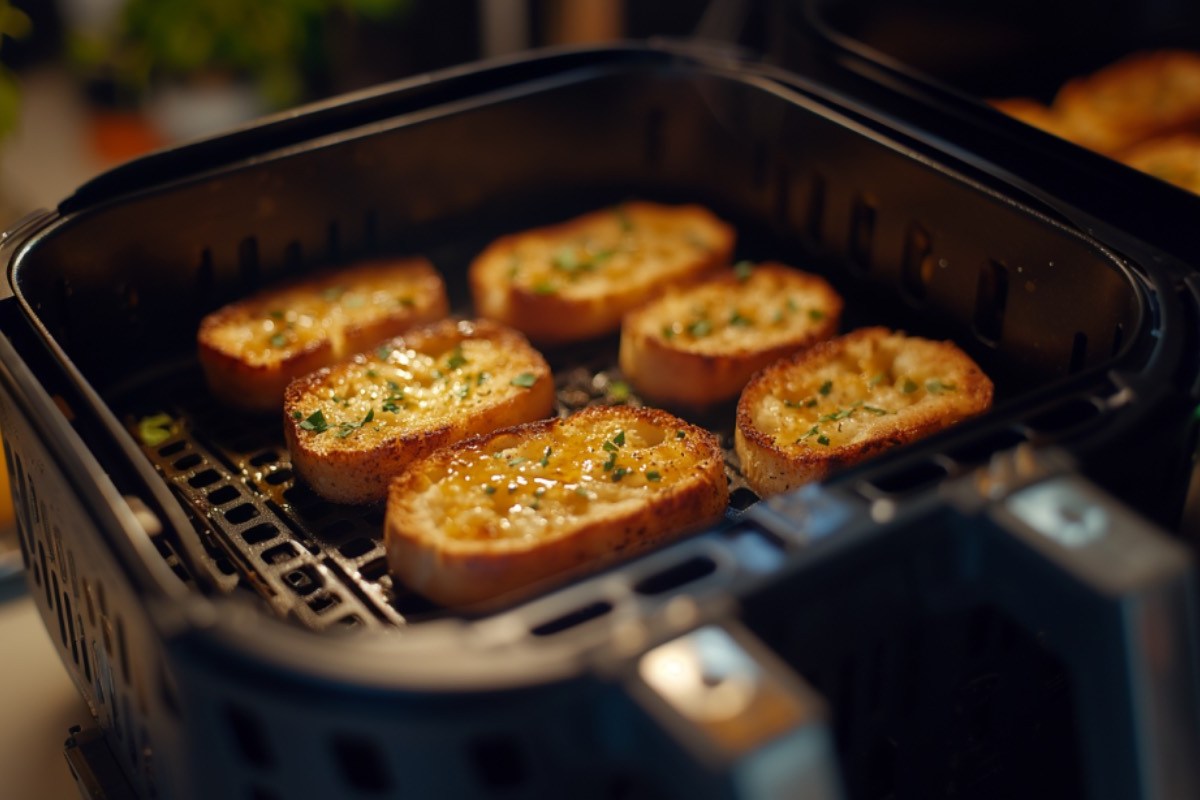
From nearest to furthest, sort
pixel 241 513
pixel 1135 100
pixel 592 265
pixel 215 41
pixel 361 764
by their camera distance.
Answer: pixel 361 764 < pixel 241 513 < pixel 592 265 < pixel 1135 100 < pixel 215 41

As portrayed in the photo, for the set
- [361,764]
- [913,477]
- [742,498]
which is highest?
[913,477]

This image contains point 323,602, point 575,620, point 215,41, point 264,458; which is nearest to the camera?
point 575,620

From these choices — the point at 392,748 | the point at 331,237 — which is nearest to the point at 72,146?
the point at 331,237

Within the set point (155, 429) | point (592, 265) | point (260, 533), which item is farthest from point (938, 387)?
point (155, 429)

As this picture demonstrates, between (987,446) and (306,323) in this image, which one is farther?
(306,323)

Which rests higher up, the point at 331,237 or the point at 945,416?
the point at 331,237

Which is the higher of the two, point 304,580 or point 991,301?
point 991,301

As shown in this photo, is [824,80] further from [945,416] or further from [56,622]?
[56,622]

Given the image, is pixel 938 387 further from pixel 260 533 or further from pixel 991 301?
pixel 260 533
